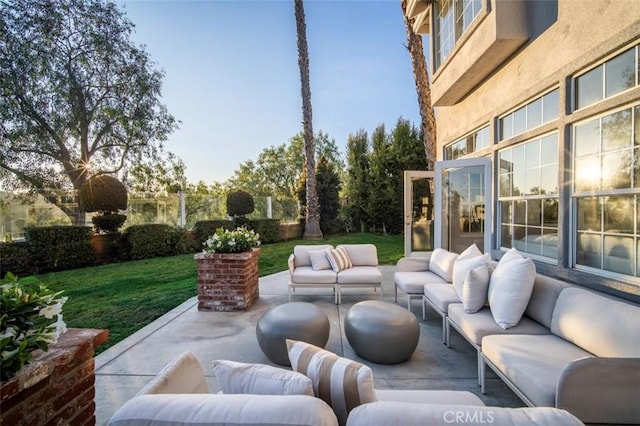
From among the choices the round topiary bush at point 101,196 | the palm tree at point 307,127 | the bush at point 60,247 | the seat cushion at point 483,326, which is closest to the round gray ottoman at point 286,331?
the seat cushion at point 483,326

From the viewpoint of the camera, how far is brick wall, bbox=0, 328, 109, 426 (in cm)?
122

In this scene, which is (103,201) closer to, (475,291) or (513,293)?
(475,291)

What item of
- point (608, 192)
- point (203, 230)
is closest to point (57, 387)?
point (608, 192)

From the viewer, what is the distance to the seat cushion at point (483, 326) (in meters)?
2.72

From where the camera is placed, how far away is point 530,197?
445 centimetres

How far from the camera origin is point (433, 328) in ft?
13.0

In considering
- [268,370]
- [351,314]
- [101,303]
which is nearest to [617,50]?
[351,314]

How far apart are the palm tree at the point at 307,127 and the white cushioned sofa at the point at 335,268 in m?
7.34

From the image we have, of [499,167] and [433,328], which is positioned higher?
[499,167]

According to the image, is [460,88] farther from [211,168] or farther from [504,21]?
[211,168]

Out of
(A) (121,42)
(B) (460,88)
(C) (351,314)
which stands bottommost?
(C) (351,314)

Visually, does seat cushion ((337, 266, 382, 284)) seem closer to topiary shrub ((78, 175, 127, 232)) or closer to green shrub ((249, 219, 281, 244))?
green shrub ((249, 219, 281, 244))

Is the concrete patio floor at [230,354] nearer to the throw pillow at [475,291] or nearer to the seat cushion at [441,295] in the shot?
the seat cushion at [441,295]

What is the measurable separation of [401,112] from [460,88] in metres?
8.73
